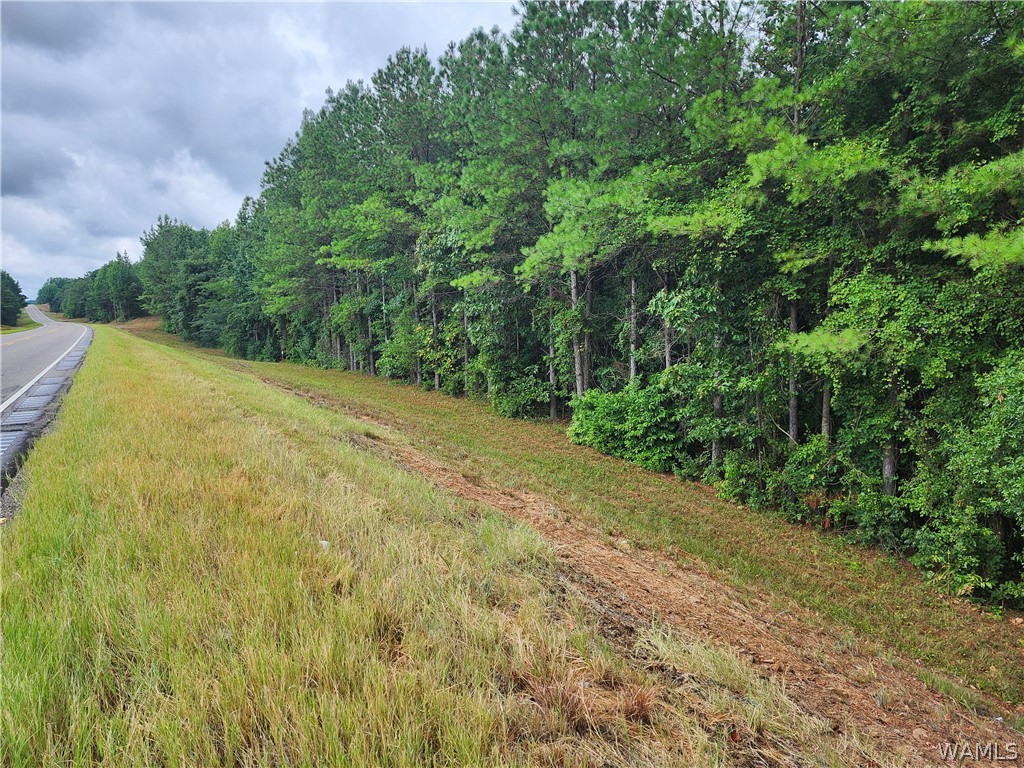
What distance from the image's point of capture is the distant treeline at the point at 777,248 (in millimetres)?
Result: 6078

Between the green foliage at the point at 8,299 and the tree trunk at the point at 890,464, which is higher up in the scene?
the green foliage at the point at 8,299

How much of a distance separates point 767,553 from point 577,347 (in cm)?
839

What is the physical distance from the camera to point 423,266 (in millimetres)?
18797

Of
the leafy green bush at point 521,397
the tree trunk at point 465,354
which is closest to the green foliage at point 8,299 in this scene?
the tree trunk at point 465,354

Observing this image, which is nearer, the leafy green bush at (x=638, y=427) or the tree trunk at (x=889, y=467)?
the tree trunk at (x=889, y=467)

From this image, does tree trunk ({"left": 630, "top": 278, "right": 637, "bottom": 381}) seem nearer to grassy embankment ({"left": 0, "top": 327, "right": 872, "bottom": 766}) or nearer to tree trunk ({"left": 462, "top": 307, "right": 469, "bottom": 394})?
tree trunk ({"left": 462, "top": 307, "right": 469, "bottom": 394})

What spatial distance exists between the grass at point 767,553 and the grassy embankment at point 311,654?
3811mm

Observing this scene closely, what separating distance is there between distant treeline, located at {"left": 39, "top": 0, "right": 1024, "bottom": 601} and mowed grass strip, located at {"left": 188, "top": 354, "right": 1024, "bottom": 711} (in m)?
0.62

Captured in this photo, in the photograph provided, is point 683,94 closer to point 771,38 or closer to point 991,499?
point 771,38

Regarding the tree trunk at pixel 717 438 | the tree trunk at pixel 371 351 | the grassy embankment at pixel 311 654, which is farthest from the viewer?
the tree trunk at pixel 371 351

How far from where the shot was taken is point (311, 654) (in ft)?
6.13

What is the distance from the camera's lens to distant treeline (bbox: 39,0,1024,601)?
6.08 m

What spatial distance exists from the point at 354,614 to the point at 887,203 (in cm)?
926

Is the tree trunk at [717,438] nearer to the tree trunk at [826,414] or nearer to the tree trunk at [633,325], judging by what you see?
the tree trunk at [826,414]
